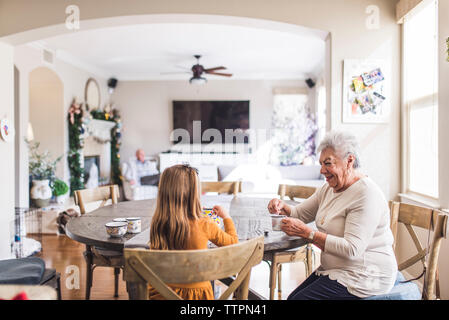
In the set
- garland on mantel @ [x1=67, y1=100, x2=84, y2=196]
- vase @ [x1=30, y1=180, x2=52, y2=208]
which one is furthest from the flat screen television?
vase @ [x1=30, y1=180, x2=52, y2=208]

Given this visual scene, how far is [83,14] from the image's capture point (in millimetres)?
3035

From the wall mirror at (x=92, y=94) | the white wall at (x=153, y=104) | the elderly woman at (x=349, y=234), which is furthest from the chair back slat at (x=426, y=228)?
the white wall at (x=153, y=104)

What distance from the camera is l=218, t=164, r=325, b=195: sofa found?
4.71 meters

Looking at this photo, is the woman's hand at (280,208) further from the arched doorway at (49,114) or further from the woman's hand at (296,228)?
the arched doorway at (49,114)

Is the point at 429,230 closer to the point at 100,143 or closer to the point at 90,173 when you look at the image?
the point at 90,173

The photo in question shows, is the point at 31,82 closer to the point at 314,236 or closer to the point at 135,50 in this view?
the point at 135,50

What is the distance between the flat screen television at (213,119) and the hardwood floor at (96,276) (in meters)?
4.68

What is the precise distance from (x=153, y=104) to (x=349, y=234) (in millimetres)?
7460

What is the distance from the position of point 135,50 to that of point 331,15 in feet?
13.1

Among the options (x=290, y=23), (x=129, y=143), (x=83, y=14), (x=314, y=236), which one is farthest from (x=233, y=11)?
(x=129, y=143)

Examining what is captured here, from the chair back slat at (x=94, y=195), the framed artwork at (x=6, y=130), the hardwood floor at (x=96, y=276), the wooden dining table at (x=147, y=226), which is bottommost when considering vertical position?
the hardwood floor at (x=96, y=276)

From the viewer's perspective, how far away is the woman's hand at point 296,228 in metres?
1.53

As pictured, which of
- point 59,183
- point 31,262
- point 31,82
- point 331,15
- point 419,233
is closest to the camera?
point 31,262

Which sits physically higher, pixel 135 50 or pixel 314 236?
pixel 135 50
